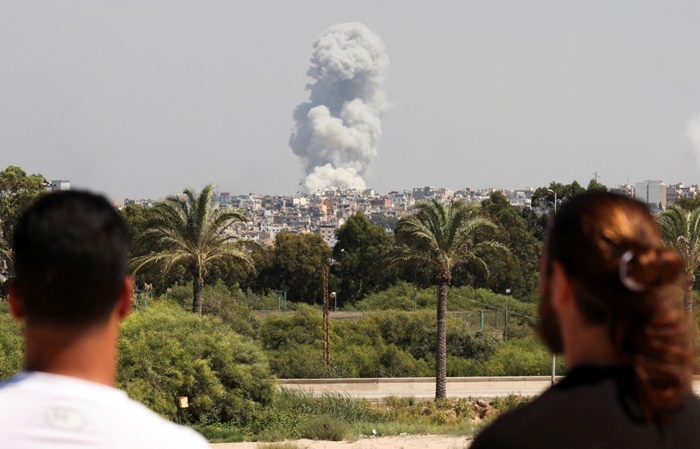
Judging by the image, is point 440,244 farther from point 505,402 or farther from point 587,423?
point 587,423

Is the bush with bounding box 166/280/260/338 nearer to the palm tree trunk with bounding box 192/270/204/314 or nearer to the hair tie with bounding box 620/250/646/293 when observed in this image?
the palm tree trunk with bounding box 192/270/204/314

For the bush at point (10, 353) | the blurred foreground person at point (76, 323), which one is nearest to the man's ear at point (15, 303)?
the blurred foreground person at point (76, 323)

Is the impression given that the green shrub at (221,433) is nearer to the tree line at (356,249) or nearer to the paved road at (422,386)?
the tree line at (356,249)

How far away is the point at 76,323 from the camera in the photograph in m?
2.30

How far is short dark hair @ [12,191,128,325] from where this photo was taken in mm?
2285

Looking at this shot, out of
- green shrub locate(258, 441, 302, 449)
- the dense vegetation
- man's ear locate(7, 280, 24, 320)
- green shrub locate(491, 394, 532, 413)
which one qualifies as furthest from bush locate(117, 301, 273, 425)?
man's ear locate(7, 280, 24, 320)

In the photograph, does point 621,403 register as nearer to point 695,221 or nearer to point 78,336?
point 78,336

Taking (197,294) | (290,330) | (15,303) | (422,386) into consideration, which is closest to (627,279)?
(15,303)

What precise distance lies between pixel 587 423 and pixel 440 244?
32.8m

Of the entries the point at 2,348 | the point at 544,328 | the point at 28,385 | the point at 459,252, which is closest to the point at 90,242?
the point at 28,385

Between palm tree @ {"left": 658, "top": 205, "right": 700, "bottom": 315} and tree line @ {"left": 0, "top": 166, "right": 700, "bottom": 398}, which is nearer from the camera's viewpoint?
tree line @ {"left": 0, "top": 166, "right": 700, "bottom": 398}

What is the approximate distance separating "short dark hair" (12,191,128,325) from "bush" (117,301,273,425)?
2394 cm

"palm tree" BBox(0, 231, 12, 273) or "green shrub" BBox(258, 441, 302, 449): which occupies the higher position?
"palm tree" BBox(0, 231, 12, 273)

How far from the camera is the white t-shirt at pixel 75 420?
212cm
